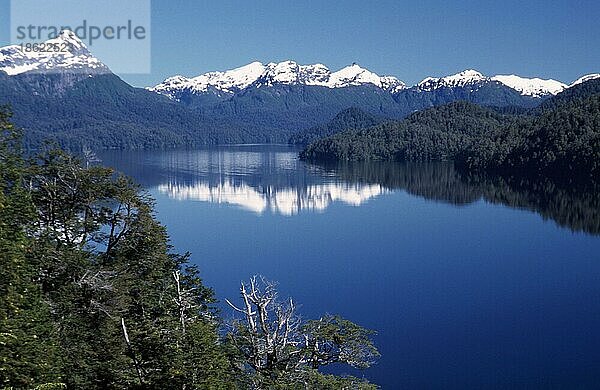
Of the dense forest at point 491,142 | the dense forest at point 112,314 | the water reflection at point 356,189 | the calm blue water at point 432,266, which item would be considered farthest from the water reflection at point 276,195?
the dense forest at point 112,314

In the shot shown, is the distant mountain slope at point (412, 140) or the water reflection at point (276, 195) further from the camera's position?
the distant mountain slope at point (412, 140)

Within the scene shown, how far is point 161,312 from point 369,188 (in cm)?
8204

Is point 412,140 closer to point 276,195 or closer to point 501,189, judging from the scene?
point 501,189

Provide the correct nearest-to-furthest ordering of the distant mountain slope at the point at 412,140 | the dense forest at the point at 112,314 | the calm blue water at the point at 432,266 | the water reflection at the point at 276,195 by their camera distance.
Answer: the dense forest at the point at 112,314 → the calm blue water at the point at 432,266 → the water reflection at the point at 276,195 → the distant mountain slope at the point at 412,140

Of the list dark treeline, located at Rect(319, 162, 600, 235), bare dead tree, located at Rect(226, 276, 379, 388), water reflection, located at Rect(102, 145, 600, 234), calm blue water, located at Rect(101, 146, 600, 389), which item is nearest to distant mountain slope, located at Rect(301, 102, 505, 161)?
dark treeline, located at Rect(319, 162, 600, 235)

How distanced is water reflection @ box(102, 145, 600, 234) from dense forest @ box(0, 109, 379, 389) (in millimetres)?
47977

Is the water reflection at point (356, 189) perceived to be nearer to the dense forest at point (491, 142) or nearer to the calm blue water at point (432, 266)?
the calm blue water at point (432, 266)

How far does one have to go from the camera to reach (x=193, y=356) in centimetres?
1369

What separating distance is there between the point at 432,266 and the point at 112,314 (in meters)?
30.5

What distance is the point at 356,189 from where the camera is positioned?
9600cm

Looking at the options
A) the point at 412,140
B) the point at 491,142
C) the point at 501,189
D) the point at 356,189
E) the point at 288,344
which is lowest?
the point at 356,189

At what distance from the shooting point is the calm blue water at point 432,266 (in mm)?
28469

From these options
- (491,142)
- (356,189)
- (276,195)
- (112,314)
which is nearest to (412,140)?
(491,142)

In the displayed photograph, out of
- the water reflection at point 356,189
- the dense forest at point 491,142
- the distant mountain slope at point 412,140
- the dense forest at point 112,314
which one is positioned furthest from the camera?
the distant mountain slope at point 412,140
